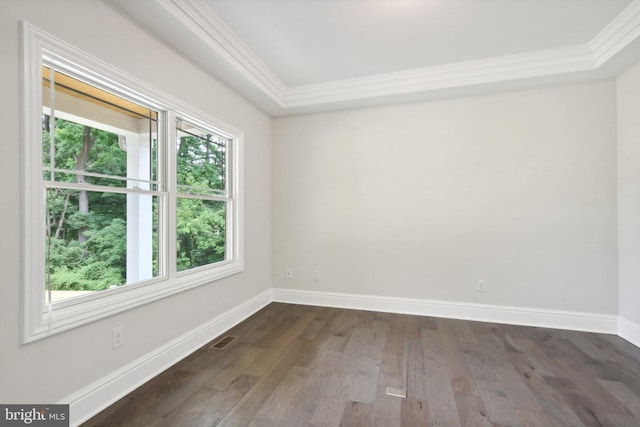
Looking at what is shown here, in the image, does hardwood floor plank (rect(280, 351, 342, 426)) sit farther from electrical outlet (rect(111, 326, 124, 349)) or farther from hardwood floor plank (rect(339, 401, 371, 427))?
electrical outlet (rect(111, 326, 124, 349))

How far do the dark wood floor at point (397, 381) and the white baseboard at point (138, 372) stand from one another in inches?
2.7

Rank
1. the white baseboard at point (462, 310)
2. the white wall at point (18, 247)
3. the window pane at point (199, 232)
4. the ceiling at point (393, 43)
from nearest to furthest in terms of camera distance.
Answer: the white wall at point (18, 247)
the ceiling at point (393, 43)
the window pane at point (199, 232)
the white baseboard at point (462, 310)

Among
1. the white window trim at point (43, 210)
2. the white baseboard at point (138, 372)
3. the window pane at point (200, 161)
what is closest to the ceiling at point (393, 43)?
the white window trim at point (43, 210)

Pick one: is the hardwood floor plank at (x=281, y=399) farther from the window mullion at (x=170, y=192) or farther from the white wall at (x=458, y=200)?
the white wall at (x=458, y=200)

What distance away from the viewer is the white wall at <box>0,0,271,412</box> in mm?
1333

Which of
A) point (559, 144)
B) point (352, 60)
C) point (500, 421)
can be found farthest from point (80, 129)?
point (559, 144)

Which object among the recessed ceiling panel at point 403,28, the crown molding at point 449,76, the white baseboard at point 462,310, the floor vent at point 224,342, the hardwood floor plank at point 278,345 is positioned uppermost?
the recessed ceiling panel at point 403,28

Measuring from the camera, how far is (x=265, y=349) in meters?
2.52

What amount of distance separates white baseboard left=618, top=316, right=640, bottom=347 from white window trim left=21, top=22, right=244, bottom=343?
4.09m

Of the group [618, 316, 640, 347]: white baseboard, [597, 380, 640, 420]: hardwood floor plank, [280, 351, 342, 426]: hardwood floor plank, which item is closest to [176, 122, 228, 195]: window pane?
[280, 351, 342, 426]: hardwood floor plank

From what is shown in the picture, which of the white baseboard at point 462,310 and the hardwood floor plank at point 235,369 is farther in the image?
the white baseboard at point 462,310

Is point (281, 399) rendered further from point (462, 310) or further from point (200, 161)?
point (462, 310)

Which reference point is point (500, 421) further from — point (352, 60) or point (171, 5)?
point (171, 5)

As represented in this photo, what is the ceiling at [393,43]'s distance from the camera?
83.0 inches
